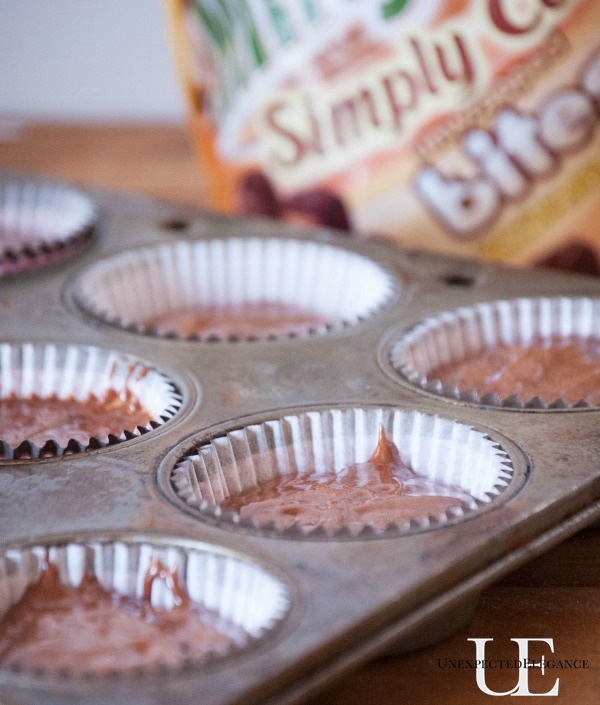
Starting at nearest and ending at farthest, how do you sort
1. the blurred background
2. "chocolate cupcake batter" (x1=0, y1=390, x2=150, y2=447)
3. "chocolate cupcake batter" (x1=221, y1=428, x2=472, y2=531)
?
"chocolate cupcake batter" (x1=221, y1=428, x2=472, y2=531)
"chocolate cupcake batter" (x1=0, y1=390, x2=150, y2=447)
the blurred background

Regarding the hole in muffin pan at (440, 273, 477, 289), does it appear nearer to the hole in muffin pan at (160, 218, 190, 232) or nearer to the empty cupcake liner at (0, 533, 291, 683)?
the hole in muffin pan at (160, 218, 190, 232)

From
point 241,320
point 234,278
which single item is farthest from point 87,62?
point 241,320

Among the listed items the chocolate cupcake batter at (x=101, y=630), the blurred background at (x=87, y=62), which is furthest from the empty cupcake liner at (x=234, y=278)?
the blurred background at (x=87, y=62)

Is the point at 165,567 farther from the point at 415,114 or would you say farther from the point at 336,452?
the point at 415,114

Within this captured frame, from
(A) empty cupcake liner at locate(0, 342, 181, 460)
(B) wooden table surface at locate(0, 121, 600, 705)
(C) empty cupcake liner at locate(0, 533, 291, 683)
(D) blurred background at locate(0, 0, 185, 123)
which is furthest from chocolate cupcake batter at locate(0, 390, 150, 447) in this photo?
(D) blurred background at locate(0, 0, 185, 123)

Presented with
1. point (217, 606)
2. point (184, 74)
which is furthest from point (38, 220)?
point (217, 606)

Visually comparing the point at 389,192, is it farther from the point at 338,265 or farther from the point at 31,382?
the point at 31,382

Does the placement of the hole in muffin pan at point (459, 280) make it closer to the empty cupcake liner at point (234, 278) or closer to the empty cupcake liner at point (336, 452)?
the empty cupcake liner at point (234, 278)

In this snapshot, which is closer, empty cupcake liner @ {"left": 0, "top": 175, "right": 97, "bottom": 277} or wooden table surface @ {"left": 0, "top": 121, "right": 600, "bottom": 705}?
wooden table surface @ {"left": 0, "top": 121, "right": 600, "bottom": 705}
